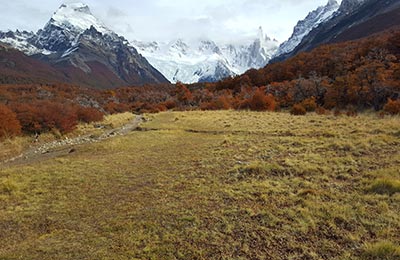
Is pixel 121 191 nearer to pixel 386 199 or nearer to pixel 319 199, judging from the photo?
pixel 319 199

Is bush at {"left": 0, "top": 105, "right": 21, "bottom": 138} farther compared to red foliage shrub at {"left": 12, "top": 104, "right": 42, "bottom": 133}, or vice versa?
red foliage shrub at {"left": 12, "top": 104, "right": 42, "bottom": 133}

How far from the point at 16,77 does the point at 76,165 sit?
158m

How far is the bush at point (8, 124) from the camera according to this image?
28.3 meters

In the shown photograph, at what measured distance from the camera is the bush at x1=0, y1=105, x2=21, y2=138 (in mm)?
28289

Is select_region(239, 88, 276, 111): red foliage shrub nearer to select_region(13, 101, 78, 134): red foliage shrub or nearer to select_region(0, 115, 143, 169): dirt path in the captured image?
select_region(0, 115, 143, 169): dirt path

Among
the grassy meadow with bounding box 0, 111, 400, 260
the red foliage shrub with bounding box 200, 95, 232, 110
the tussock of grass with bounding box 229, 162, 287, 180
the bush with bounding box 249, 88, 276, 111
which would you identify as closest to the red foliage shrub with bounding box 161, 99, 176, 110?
the red foliage shrub with bounding box 200, 95, 232, 110

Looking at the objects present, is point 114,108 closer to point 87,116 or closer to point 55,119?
point 87,116

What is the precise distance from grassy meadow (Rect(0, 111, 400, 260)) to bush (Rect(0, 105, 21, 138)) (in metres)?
13.8

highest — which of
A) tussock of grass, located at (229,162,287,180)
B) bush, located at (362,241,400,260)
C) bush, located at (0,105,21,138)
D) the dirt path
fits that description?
bush, located at (0,105,21,138)

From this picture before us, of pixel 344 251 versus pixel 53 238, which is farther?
pixel 53 238

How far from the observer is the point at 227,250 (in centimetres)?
729

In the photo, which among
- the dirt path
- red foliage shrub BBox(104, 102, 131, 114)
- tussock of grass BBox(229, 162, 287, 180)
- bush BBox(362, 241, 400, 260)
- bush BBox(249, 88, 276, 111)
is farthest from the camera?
red foliage shrub BBox(104, 102, 131, 114)

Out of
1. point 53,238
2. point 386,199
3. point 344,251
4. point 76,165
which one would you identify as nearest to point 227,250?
point 344,251

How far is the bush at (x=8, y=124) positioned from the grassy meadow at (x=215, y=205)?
13842mm
